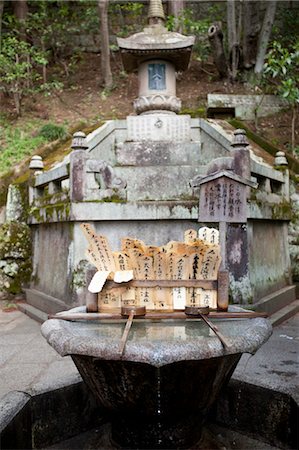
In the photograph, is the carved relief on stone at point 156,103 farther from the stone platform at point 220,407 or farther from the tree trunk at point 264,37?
the tree trunk at point 264,37

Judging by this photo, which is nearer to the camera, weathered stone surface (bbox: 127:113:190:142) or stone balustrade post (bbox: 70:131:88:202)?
stone balustrade post (bbox: 70:131:88:202)

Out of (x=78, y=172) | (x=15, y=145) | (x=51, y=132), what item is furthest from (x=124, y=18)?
(x=78, y=172)

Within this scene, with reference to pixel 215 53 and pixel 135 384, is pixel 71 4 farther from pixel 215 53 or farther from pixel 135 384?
pixel 135 384

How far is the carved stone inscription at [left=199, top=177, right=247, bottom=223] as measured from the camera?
5.81m

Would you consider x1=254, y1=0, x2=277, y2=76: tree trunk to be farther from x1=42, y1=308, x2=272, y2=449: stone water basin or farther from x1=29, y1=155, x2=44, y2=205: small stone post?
x1=42, y1=308, x2=272, y2=449: stone water basin

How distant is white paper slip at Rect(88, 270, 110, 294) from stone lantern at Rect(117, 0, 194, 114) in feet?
24.9

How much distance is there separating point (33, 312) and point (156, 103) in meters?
5.59

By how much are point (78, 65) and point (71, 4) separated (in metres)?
3.26

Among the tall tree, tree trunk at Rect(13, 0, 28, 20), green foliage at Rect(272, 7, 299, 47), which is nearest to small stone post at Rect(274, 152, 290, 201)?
the tall tree

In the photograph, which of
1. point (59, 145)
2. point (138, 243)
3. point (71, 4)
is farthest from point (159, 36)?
point (71, 4)

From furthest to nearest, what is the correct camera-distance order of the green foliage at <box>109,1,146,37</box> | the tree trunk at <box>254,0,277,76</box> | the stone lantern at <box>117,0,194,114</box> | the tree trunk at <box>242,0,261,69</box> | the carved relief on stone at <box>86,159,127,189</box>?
the green foliage at <box>109,1,146,37</box> < the tree trunk at <box>242,0,261,69</box> < the tree trunk at <box>254,0,277,76</box> < the stone lantern at <box>117,0,194,114</box> < the carved relief on stone at <box>86,159,127,189</box>

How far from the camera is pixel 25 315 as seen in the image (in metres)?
7.59

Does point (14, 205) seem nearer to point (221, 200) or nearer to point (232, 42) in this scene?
point (221, 200)

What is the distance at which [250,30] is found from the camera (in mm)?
18234
